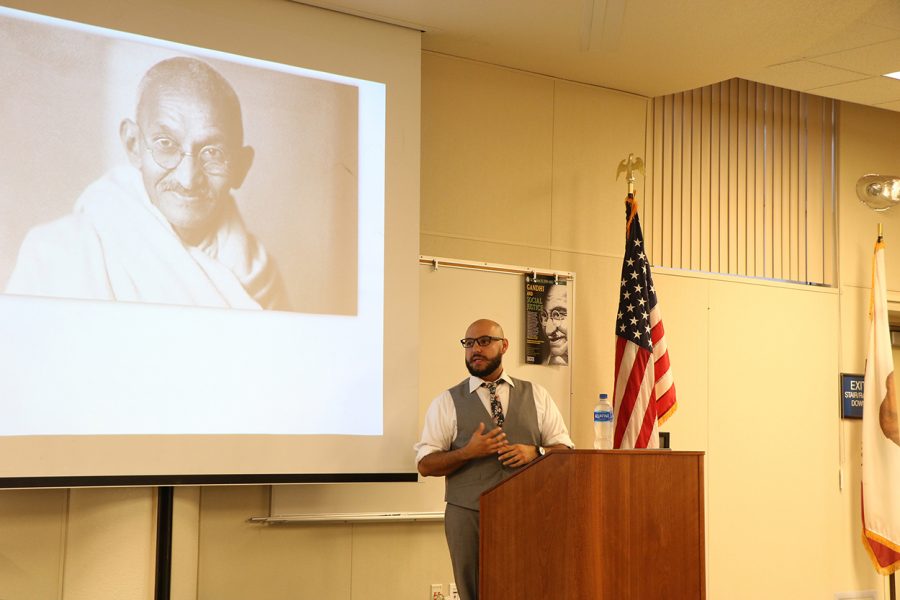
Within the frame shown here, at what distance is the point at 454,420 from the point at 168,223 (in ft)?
5.08

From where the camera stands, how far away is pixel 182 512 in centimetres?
441

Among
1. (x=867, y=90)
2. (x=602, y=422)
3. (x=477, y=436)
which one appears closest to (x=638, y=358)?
(x=602, y=422)

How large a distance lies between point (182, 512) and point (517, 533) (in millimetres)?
1700

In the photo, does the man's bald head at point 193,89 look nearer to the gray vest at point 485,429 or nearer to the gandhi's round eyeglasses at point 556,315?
the gray vest at point 485,429

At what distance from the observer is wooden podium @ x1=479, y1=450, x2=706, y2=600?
11.4 ft

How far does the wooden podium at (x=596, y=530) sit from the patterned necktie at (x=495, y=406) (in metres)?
0.60

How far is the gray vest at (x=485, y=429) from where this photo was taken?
159 inches

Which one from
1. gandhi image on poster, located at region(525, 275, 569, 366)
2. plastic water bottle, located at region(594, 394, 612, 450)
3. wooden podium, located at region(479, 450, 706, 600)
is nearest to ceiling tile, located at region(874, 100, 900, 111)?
gandhi image on poster, located at region(525, 275, 569, 366)

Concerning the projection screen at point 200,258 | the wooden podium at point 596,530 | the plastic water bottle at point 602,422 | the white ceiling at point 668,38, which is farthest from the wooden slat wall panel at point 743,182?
the wooden podium at point 596,530

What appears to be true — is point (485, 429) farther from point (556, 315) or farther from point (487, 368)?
point (556, 315)

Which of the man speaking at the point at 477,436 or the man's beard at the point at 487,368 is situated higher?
the man's beard at the point at 487,368

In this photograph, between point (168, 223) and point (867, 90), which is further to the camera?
point (867, 90)

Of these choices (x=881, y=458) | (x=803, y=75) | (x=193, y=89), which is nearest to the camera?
(x=193, y=89)

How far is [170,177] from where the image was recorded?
4.33 metres
